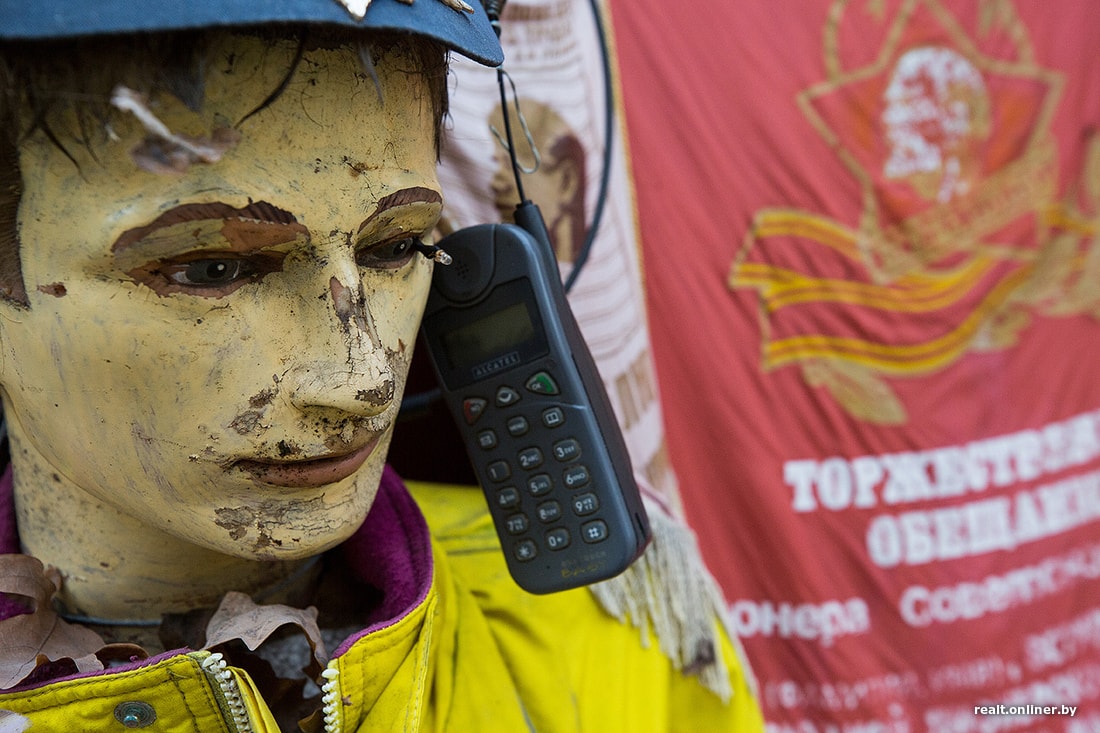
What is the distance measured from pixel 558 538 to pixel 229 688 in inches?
11.3

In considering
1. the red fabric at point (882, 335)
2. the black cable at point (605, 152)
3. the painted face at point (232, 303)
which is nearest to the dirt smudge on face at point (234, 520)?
the painted face at point (232, 303)

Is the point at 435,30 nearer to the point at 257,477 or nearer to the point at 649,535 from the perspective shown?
the point at 257,477

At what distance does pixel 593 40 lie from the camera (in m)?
1.26

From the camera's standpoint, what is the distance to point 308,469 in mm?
697

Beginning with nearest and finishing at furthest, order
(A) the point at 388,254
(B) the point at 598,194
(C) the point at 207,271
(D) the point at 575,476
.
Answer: (C) the point at 207,271 → (A) the point at 388,254 → (D) the point at 575,476 → (B) the point at 598,194

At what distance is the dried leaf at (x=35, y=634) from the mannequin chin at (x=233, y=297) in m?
0.10

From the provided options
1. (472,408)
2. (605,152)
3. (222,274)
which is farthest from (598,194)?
(222,274)

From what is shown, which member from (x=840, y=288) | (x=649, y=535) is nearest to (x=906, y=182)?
(x=840, y=288)

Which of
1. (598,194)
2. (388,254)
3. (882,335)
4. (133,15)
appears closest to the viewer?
(133,15)

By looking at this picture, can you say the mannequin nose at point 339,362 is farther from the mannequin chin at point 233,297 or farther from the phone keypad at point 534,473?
the phone keypad at point 534,473

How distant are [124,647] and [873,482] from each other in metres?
1.08

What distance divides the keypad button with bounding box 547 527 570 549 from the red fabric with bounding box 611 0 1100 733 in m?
0.58

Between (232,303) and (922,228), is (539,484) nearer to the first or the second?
(232,303)

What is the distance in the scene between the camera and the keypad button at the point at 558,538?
2.77ft
